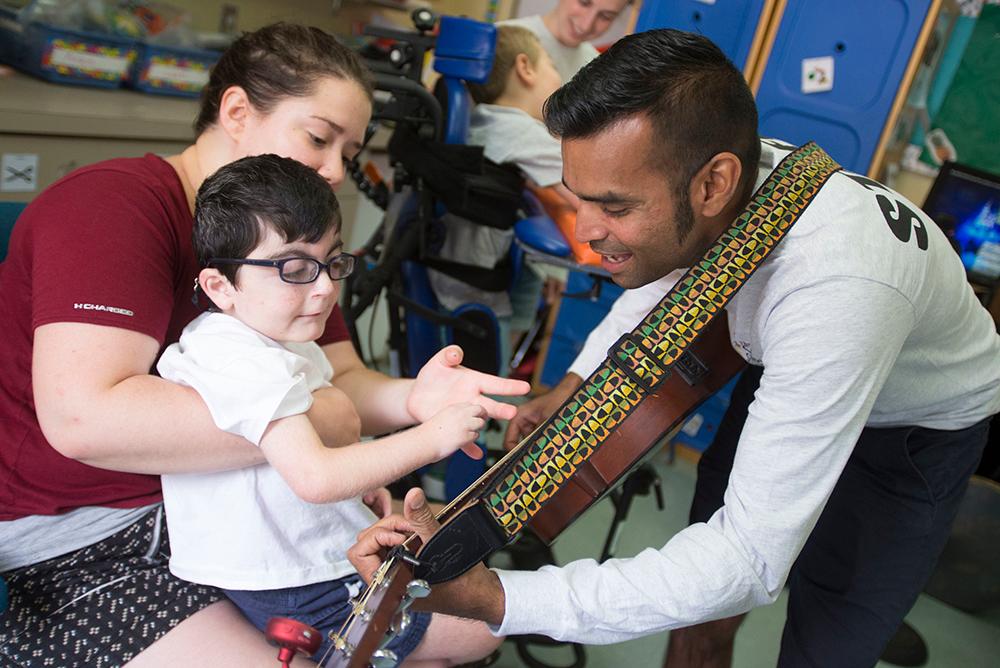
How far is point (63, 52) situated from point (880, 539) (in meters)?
3.30

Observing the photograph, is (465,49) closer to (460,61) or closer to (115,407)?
(460,61)

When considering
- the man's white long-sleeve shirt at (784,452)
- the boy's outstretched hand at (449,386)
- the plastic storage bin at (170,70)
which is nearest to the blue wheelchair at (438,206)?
the boy's outstretched hand at (449,386)

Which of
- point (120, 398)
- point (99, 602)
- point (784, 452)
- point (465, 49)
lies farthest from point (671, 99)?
point (465, 49)

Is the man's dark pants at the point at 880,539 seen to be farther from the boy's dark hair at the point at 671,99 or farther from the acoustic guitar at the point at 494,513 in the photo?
the boy's dark hair at the point at 671,99

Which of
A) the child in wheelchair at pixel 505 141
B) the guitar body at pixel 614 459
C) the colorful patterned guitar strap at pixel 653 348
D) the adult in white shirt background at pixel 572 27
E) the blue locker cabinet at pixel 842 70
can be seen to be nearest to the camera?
the colorful patterned guitar strap at pixel 653 348

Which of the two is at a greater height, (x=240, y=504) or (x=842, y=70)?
(x=842, y=70)

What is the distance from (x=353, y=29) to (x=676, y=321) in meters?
3.91

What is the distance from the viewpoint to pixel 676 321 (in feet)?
3.60

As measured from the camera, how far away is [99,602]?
104 cm

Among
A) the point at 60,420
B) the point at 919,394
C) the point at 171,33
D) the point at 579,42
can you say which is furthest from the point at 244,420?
the point at 171,33

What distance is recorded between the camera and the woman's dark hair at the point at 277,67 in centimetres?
123

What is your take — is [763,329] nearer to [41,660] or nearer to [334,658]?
[334,658]

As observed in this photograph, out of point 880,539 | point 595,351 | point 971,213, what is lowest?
point 880,539

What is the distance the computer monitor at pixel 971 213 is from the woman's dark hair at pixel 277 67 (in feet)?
8.18
